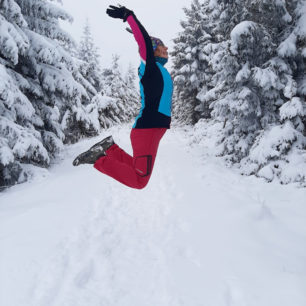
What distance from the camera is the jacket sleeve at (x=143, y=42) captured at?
11.4 feet

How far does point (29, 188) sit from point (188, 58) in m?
19.2

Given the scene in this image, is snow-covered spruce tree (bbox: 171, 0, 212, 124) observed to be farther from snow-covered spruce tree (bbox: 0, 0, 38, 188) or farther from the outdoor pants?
the outdoor pants

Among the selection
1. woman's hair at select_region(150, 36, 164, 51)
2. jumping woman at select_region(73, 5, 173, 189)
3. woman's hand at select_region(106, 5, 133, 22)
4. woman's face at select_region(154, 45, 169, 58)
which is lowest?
jumping woman at select_region(73, 5, 173, 189)

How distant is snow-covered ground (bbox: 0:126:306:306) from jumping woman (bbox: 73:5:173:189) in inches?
48.9

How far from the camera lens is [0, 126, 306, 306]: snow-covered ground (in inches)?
121

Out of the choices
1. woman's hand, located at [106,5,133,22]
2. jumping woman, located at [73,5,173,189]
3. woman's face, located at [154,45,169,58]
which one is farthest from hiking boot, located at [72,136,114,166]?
woman's hand, located at [106,5,133,22]

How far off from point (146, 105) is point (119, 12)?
1.38m

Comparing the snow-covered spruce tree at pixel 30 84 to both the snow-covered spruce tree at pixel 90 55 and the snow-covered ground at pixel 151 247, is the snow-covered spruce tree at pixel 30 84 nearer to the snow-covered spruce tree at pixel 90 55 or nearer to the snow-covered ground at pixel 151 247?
the snow-covered ground at pixel 151 247

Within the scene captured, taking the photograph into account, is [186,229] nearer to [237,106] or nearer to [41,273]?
[41,273]

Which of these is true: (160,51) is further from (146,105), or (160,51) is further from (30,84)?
(30,84)

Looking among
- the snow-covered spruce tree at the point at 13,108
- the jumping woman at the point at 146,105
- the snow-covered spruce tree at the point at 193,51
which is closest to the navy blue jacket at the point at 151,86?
the jumping woman at the point at 146,105

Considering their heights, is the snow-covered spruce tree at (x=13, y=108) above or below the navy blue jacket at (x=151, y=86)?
below

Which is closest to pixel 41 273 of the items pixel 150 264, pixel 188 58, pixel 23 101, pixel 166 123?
pixel 150 264

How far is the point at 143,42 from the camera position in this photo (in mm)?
3490
